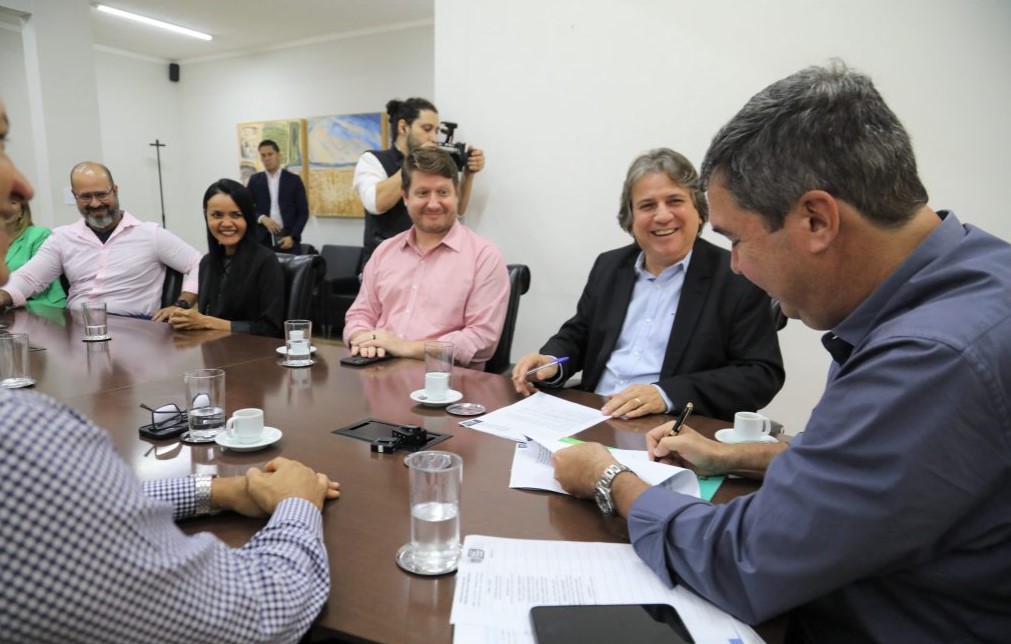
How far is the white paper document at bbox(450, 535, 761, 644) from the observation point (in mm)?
742

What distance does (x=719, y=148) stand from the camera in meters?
0.93

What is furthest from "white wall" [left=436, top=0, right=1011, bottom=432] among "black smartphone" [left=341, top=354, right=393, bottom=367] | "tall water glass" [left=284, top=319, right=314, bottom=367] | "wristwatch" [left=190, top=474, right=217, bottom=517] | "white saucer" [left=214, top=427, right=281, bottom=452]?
"wristwatch" [left=190, top=474, right=217, bottom=517]

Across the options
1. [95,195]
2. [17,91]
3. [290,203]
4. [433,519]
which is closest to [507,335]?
[433,519]

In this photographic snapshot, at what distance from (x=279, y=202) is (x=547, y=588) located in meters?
6.53

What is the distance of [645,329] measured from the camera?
2.02 m

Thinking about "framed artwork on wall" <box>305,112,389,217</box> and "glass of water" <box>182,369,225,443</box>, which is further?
"framed artwork on wall" <box>305,112,389,217</box>

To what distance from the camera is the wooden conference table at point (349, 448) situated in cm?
81

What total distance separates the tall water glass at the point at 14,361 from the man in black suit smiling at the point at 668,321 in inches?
55.0

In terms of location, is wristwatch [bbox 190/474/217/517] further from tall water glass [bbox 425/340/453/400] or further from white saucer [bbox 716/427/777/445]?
white saucer [bbox 716/427/777/445]

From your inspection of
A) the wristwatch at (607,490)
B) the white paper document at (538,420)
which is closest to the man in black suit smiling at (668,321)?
the white paper document at (538,420)

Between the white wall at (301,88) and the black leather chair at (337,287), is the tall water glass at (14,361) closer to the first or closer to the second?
the black leather chair at (337,287)

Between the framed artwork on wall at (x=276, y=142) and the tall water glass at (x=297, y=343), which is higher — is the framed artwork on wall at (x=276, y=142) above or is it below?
above

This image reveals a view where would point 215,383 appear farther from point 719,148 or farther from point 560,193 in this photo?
point 560,193

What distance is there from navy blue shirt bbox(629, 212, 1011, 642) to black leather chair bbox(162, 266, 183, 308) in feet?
10.9
